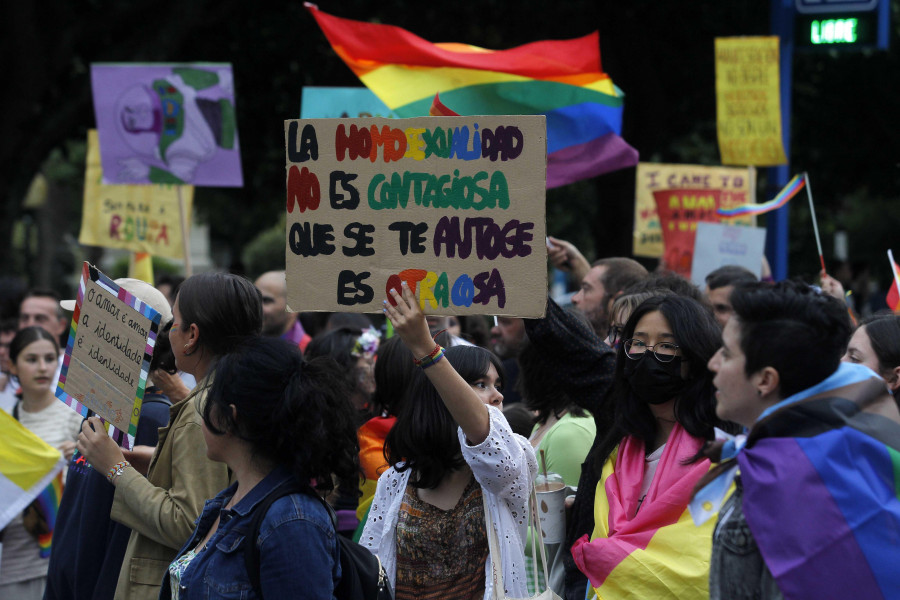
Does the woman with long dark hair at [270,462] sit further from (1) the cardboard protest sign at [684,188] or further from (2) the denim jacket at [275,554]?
(1) the cardboard protest sign at [684,188]

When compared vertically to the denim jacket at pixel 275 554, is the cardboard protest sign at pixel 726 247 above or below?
above

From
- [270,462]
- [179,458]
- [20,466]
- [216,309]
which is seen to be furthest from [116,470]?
[20,466]

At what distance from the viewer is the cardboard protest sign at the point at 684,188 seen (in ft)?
28.4

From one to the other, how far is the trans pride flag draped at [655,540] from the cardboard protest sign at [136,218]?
240 inches

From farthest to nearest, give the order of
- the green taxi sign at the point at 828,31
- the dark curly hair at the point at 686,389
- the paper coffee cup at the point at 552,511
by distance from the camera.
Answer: the green taxi sign at the point at 828,31 < the paper coffee cup at the point at 552,511 < the dark curly hair at the point at 686,389

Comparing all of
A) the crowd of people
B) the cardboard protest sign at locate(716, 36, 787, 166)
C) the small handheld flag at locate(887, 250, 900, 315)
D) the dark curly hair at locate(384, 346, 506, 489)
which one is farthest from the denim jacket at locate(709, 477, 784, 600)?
the cardboard protest sign at locate(716, 36, 787, 166)

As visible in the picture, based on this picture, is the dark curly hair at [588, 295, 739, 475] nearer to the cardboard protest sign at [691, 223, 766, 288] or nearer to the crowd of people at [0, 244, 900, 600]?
the crowd of people at [0, 244, 900, 600]

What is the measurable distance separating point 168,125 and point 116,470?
4.83 m

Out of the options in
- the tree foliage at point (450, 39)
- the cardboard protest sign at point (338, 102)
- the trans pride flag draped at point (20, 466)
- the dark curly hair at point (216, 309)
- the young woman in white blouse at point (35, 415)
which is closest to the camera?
the dark curly hair at point (216, 309)

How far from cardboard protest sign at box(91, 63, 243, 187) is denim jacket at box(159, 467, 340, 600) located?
5.17 metres

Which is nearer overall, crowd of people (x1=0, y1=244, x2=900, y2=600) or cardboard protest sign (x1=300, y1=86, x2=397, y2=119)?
crowd of people (x1=0, y1=244, x2=900, y2=600)

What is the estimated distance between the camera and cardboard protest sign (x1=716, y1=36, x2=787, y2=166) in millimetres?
8602

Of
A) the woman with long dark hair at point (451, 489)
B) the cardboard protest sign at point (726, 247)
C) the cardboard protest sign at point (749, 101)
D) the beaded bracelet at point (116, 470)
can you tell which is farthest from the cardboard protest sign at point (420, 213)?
the cardboard protest sign at point (749, 101)

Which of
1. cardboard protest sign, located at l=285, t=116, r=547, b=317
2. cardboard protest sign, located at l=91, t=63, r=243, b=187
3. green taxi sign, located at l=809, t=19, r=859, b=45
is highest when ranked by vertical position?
green taxi sign, located at l=809, t=19, r=859, b=45
